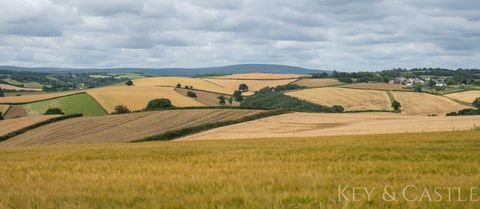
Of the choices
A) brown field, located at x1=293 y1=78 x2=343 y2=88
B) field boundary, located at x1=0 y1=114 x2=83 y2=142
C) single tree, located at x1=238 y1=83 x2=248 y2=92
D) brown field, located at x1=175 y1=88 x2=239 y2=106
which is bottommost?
field boundary, located at x1=0 y1=114 x2=83 y2=142

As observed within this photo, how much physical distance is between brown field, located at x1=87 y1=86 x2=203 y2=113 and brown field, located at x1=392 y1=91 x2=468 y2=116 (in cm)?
3827

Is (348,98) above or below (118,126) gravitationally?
above

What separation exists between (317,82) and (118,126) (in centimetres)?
9175

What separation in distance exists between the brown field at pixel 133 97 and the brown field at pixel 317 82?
40.4 metres

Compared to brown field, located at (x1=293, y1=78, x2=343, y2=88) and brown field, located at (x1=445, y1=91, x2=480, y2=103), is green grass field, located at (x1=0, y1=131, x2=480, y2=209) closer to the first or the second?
brown field, located at (x1=445, y1=91, x2=480, y2=103)

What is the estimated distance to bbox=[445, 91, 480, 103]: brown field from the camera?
110262 mm

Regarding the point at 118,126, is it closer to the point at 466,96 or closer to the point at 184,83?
the point at 466,96

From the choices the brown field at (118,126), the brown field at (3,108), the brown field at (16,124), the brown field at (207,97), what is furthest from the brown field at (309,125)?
the brown field at (3,108)

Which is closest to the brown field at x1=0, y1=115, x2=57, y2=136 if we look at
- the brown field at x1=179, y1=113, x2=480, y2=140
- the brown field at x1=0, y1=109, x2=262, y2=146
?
the brown field at x1=0, y1=109, x2=262, y2=146

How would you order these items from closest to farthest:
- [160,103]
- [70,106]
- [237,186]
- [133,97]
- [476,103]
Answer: [237,186]
[160,103]
[476,103]
[70,106]
[133,97]

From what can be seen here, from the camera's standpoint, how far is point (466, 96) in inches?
4508

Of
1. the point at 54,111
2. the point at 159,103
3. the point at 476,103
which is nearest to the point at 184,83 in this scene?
the point at 159,103

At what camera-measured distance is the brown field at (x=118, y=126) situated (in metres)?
58.0

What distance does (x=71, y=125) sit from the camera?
234 ft
